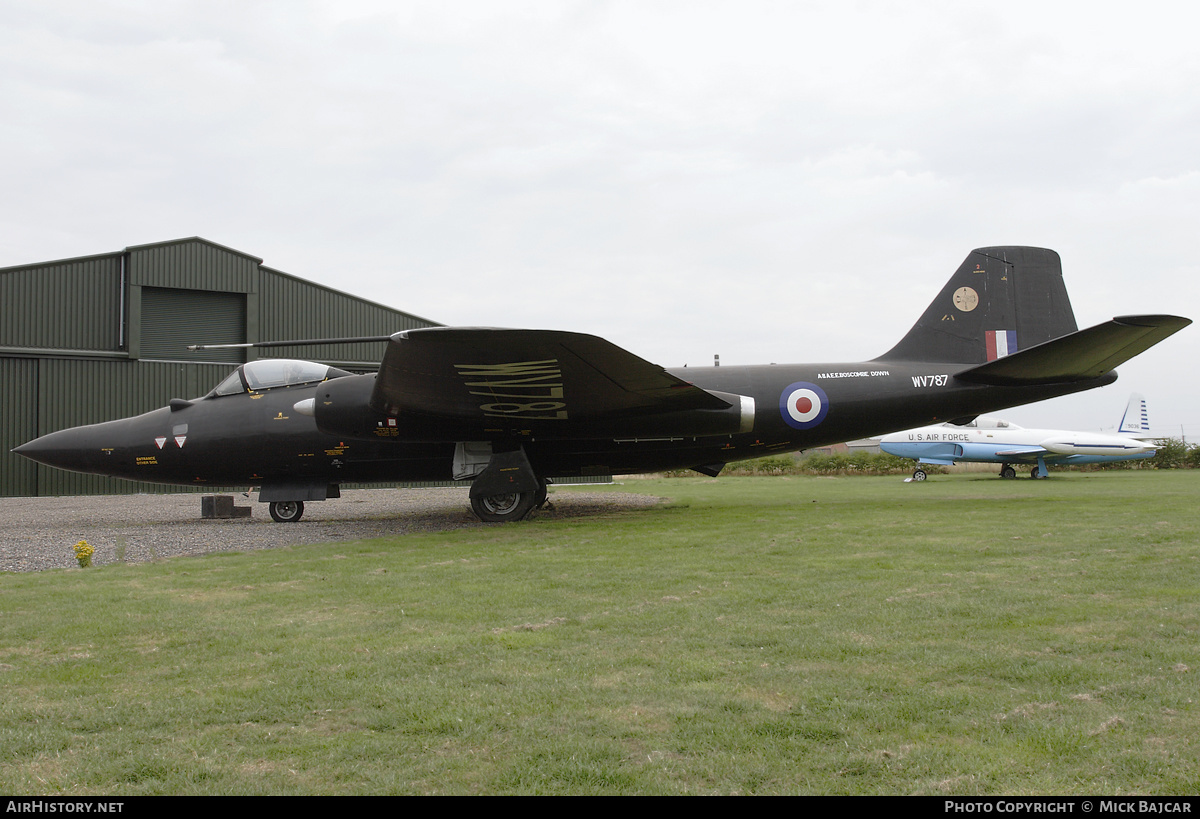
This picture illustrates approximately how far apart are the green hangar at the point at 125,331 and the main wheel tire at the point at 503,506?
573 inches

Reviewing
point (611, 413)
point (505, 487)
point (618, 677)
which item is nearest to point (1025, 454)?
point (611, 413)

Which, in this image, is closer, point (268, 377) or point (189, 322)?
point (268, 377)

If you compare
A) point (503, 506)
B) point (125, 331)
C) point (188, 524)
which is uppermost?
point (125, 331)

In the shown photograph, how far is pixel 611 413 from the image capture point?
12.3 m

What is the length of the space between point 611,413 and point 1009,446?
23.4 m

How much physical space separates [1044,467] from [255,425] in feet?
93.0

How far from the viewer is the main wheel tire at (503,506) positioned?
40.8 ft

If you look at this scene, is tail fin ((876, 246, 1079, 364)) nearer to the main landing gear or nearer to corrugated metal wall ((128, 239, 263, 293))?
the main landing gear

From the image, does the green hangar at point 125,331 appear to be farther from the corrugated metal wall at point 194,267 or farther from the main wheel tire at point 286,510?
the main wheel tire at point 286,510

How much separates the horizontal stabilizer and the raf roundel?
7.98 ft

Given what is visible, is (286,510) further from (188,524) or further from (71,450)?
(71,450)

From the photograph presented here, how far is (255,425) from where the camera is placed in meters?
13.0

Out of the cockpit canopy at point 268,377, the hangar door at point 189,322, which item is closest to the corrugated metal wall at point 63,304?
the hangar door at point 189,322

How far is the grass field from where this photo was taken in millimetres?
2691
